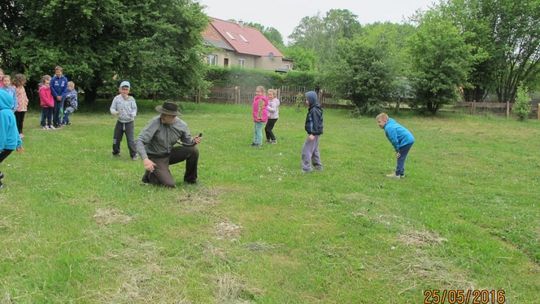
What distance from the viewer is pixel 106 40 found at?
22.4m

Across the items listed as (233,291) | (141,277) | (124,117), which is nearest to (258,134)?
(124,117)

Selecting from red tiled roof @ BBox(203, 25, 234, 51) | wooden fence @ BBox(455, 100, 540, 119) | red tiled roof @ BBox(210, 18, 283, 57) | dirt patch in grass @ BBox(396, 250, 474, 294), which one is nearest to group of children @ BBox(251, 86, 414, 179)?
dirt patch in grass @ BBox(396, 250, 474, 294)

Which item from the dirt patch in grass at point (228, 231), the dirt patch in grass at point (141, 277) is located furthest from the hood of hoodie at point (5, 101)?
the dirt patch in grass at point (228, 231)

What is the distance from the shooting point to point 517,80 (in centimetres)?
3288

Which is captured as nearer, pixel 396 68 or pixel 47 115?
pixel 47 115

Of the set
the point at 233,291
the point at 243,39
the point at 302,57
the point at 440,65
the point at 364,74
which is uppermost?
the point at 243,39

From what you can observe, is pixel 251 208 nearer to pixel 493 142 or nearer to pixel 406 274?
pixel 406 274

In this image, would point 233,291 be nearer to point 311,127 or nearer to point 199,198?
point 199,198

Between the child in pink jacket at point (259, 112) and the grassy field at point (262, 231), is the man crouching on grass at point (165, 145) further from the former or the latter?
the child in pink jacket at point (259, 112)

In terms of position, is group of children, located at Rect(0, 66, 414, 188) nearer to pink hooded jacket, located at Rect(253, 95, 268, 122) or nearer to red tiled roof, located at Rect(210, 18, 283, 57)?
pink hooded jacket, located at Rect(253, 95, 268, 122)

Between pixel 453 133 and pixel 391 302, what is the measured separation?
619 inches

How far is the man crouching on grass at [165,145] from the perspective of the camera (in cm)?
785

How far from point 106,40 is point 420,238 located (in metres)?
19.9

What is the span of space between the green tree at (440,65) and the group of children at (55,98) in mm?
17065
